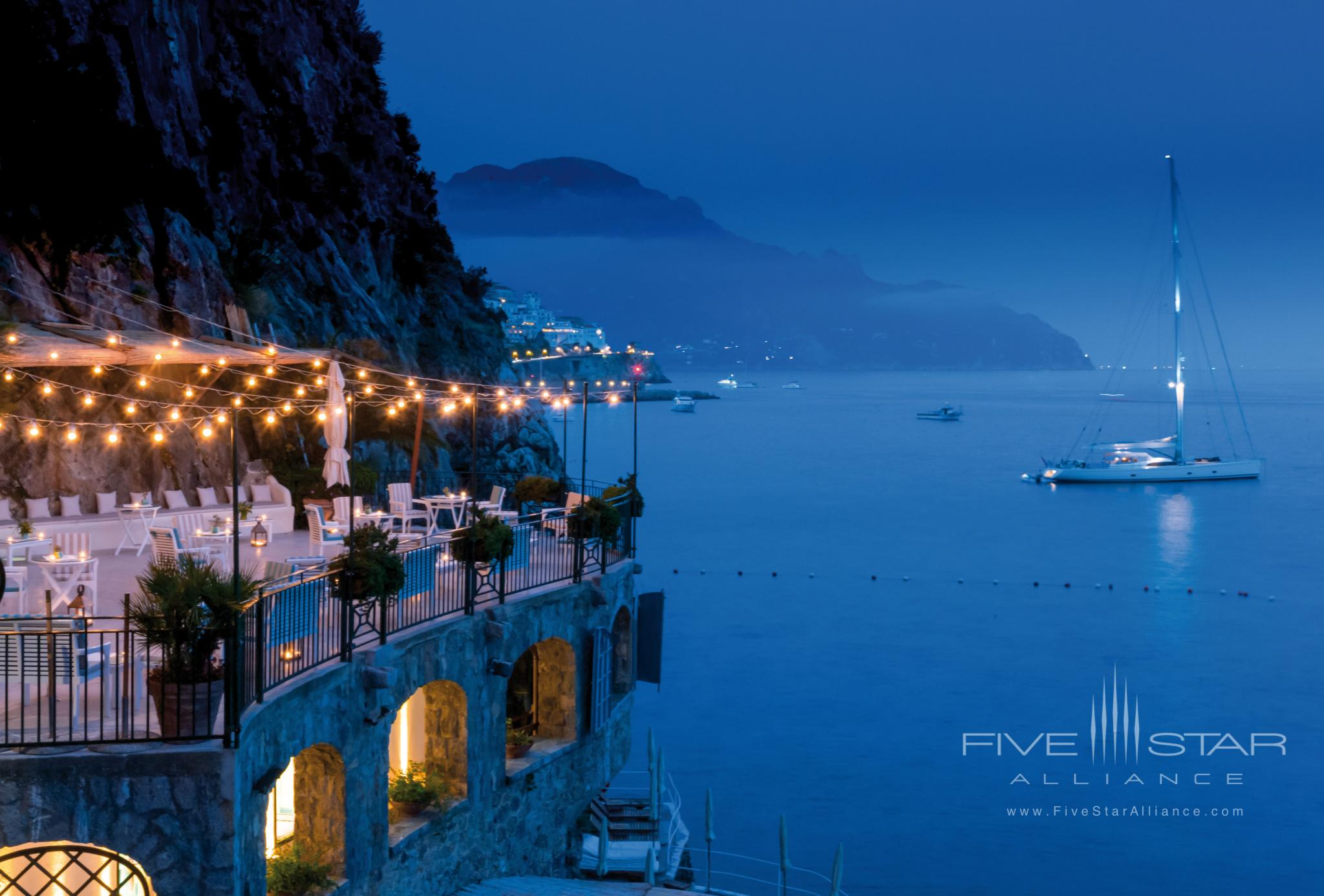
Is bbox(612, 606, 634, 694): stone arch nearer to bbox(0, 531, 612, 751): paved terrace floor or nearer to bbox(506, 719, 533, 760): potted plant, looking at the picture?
bbox(506, 719, 533, 760): potted plant

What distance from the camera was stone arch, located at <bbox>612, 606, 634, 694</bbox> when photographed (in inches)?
810

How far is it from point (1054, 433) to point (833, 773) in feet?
358

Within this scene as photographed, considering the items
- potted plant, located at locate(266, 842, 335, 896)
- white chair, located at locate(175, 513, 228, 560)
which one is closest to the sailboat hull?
white chair, located at locate(175, 513, 228, 560)

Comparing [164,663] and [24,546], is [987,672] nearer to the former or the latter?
[24,546]

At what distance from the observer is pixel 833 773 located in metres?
33.4

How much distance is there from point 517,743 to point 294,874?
5889 millimetres

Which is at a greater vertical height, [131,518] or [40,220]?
[40,220]

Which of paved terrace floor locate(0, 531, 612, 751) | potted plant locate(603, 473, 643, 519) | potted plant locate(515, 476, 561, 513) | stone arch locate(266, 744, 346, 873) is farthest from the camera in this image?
potted plant locate(515, 476, 561, 513)

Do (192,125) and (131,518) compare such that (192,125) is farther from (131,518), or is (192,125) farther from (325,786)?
(325,786)

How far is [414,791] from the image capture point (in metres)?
15.1

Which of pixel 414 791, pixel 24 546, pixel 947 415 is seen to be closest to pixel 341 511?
pixel 24 546

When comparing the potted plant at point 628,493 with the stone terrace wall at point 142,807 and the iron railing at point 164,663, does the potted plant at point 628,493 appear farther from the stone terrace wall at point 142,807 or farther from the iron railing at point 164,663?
the stone terrace wall at point 142,807

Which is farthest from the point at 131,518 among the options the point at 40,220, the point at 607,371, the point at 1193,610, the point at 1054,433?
the point at 607,371

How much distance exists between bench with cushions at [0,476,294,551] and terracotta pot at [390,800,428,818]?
780 centimetres
